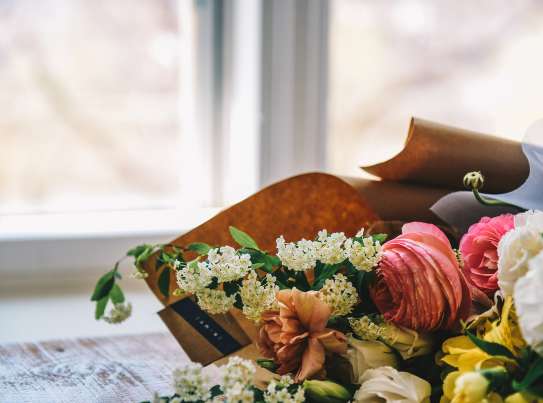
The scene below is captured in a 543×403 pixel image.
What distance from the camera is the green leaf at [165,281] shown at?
78 centimetres

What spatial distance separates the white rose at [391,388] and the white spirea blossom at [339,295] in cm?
5

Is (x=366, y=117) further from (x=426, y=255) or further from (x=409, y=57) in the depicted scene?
(x=426, y=255)

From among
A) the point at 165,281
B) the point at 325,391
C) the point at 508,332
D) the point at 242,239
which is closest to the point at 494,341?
the point at 508,332

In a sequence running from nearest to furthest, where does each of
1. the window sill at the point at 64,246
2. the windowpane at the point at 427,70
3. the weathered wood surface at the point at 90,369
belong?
the weathered wood surface at the point at 90,369 < the window sill at the point at 64,246 < the windowpane at the point at 427,70

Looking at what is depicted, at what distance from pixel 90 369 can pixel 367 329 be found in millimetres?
330

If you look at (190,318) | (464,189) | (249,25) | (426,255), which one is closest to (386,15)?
(249,25)

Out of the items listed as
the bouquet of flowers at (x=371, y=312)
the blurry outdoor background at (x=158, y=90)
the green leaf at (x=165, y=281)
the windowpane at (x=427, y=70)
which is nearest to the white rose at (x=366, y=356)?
the bouquet of flowers at (x=371, y=312)

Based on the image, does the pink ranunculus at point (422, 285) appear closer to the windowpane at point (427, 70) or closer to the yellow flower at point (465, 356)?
the yellow flower at point (465, 356)

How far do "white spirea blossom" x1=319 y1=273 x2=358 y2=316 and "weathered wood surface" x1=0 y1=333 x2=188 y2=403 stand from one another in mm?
210

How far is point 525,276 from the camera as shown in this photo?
475mm

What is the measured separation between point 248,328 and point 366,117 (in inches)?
28.7

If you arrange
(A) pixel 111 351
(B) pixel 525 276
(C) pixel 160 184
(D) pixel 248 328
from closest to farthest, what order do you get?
(B) pixel 525 276 → (D) pixel 248 328 → (A) pixel 111 351 → (C) pixel 160 184

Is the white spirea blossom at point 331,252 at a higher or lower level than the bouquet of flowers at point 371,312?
higher

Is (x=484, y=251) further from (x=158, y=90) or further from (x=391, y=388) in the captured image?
(x=158, y=90)
